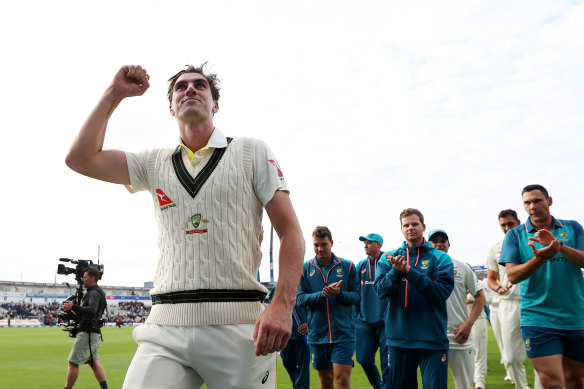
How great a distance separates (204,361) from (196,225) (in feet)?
2.04

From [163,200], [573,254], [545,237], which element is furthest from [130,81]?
[573,254]

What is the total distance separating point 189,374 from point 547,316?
13.2 feet

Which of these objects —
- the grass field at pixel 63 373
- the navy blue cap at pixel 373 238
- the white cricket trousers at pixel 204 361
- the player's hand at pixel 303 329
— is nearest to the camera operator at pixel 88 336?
the grass field at pixel 63 373

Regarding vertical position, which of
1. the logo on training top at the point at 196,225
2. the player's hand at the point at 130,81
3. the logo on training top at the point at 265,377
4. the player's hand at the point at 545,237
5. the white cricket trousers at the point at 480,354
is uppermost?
the player's hand at the point at 130,81

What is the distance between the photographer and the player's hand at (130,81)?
2.79 metres

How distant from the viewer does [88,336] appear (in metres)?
9.70

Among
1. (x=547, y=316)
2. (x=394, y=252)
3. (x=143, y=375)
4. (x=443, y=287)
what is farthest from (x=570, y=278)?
(x=143, y=375)

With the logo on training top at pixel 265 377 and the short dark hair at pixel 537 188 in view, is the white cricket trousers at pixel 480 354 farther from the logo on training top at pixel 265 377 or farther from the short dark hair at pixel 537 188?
the logo on training top at pixel 265 377

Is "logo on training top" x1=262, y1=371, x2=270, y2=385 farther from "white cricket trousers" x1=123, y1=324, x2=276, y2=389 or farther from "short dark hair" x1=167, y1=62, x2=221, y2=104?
"short dark hair" x1=167, y1=62, x2=221, y2=104

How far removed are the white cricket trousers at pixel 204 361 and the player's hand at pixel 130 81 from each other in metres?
1.22

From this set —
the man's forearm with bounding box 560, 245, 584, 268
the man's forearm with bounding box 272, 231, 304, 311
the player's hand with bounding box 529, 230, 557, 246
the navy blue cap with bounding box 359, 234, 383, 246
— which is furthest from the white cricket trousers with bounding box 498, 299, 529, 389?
the man's forearm with bounding box 272, 231, 304, 311

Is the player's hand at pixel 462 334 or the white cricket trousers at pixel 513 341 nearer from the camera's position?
the player's hand at pixel 462 334

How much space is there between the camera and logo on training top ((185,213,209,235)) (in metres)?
2.57

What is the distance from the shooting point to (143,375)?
2.48m
